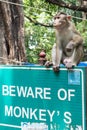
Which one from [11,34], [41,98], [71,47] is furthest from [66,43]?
[11,34]

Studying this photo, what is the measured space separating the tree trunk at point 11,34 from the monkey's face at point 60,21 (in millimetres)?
1858

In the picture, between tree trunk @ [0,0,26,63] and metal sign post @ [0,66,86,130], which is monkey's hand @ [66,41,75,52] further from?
tree trunk @ [0,0,26,63]

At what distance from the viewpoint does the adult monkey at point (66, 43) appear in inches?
126

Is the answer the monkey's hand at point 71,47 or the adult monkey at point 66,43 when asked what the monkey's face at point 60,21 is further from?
the monkey's hand at point 71,47

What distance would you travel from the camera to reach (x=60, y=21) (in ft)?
11.7

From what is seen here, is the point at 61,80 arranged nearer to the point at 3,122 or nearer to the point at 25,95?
the point at 25,95

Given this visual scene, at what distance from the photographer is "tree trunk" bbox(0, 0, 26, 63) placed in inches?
213

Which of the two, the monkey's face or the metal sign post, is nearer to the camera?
the metal sign post


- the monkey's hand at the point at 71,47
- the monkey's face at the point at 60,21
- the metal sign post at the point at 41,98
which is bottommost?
the metal sign post at the point at 41,98

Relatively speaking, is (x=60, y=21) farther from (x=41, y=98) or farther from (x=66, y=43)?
(x=41, y=98)

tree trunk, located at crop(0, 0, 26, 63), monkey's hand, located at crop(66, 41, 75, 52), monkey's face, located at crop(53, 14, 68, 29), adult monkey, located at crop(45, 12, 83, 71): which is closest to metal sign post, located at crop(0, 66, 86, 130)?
adult monkey, located at crop(45, 12, 83, 71)

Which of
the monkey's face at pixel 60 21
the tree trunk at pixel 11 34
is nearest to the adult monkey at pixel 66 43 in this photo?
the monkey's face at pixel 60 21

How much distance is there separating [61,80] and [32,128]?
328mm

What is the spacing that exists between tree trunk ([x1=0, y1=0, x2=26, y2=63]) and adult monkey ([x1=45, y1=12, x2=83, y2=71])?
1839 millimetres
